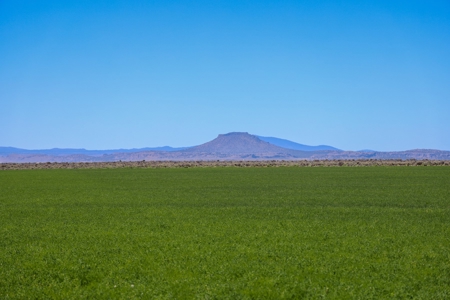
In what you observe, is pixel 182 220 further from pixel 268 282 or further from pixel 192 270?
pixel 268 282

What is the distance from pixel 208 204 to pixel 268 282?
15711mm

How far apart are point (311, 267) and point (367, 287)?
182cm

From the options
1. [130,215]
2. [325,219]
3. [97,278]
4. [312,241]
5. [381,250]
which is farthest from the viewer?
[130,215]

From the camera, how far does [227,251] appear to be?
580 inches

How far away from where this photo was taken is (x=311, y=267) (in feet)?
42.3

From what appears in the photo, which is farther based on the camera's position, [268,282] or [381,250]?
[381,250]

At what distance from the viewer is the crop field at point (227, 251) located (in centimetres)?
1148

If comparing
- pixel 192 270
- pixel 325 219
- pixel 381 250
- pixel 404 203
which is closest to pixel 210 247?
pixel 192 270

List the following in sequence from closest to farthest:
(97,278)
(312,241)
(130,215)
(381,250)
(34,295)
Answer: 1. (34,295)
2. (97,278)
3. (381,250)
4. (312,241)
5. (130,215)

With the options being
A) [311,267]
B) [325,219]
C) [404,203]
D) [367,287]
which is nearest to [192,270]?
[311,267]

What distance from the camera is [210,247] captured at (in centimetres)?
1521

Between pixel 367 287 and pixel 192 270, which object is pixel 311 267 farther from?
pixel 192 270

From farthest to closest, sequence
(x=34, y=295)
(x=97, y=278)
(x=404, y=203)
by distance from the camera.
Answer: (x=404, y=203), (x=97, y=278), (x=34, y=295)

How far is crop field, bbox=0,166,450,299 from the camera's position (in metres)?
11.5
